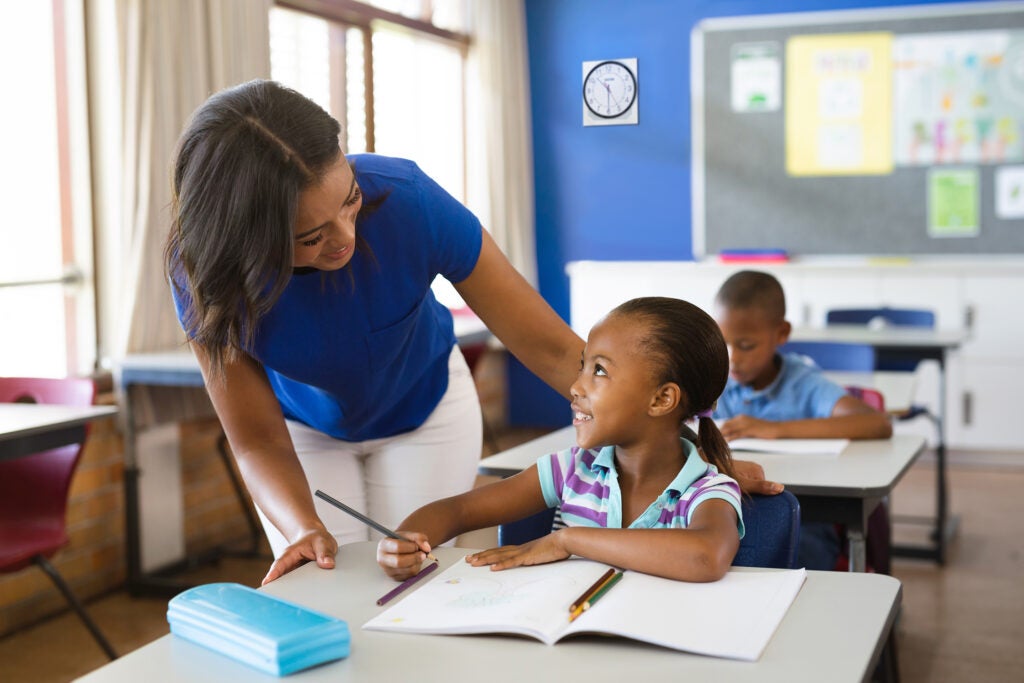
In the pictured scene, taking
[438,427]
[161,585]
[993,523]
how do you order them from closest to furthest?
[438,427], [161,585], [993,523]

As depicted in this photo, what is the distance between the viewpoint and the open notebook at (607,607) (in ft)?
3.41

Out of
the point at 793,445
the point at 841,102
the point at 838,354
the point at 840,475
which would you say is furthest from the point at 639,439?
the point at 841,102

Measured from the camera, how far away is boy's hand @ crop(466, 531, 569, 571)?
126cm

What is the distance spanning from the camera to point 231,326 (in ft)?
4.60

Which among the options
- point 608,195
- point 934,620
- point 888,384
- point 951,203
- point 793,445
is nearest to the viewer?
point 793,445

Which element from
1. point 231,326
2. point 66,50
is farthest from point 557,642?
point 66,50

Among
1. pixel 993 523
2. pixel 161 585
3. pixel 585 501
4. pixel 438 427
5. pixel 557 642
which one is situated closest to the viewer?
pixel 557 642

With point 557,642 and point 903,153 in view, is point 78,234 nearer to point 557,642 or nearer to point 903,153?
point 557,642

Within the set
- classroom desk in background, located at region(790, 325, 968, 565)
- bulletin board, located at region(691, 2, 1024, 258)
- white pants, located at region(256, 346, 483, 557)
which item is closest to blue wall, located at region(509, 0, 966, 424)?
bulletin board, located at region(691, 2, 1024, 258)

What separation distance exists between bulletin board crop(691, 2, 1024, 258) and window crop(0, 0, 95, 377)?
303cm

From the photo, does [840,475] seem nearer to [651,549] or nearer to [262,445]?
[651,549]

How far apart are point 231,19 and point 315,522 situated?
9.36 feet

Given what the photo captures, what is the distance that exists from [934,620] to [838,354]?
2.55 feet

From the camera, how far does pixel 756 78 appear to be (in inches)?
229
